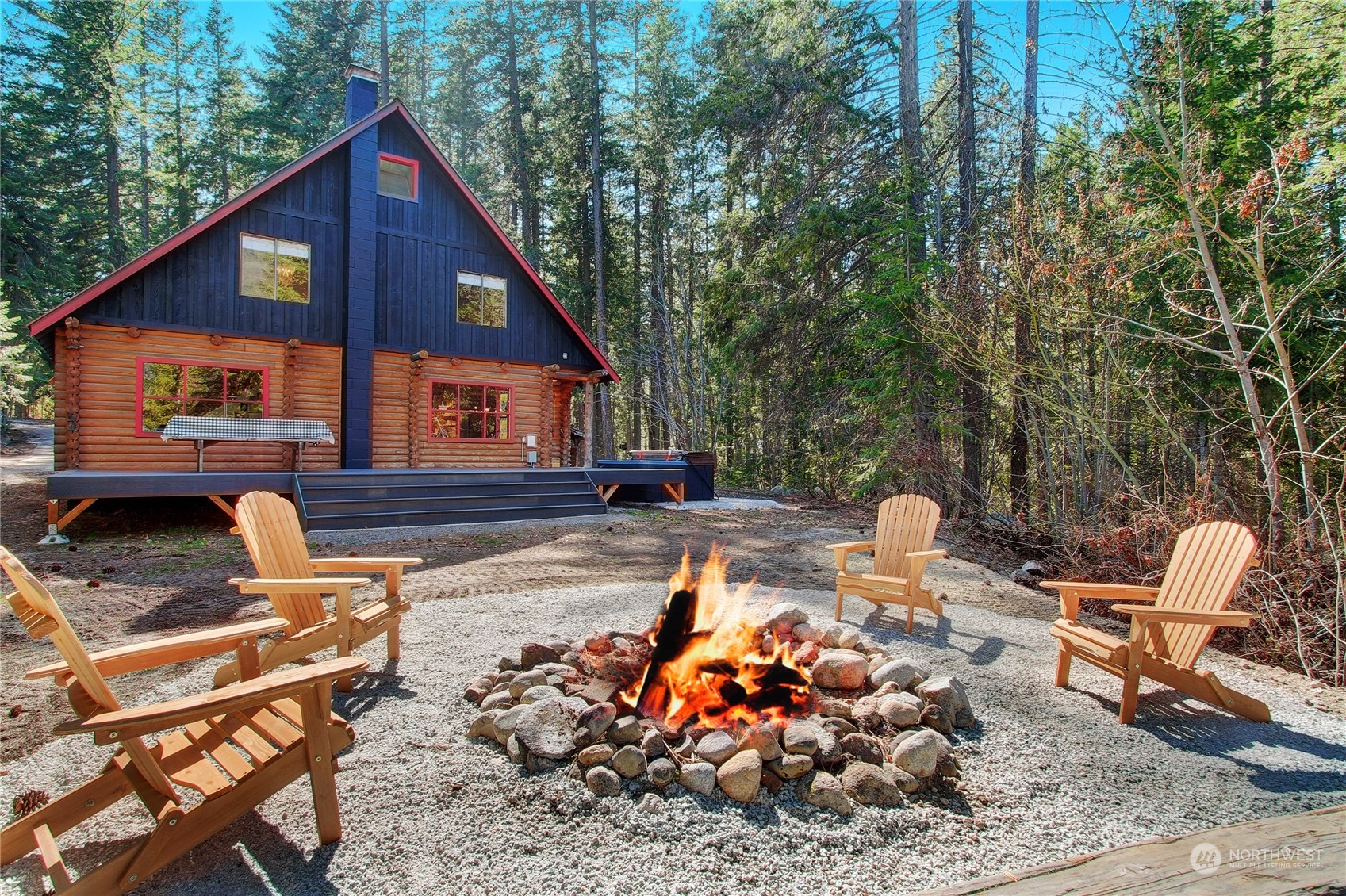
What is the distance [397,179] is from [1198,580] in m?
13.9

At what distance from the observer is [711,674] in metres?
2.95

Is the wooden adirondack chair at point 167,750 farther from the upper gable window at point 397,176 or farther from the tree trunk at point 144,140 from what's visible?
the tree trunk at point 144,140

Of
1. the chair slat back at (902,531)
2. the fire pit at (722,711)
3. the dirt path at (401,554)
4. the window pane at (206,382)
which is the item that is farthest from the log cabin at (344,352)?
the fire pit at (722,711)

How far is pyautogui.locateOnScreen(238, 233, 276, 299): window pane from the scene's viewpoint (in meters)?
11.1

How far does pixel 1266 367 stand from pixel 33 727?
360 inches

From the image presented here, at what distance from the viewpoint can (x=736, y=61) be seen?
12.6m

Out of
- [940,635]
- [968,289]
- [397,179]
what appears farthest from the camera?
[397,179]

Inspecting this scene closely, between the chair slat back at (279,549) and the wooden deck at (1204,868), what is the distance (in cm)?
328

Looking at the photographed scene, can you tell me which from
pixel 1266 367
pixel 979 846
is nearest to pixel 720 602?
pixel 979 846

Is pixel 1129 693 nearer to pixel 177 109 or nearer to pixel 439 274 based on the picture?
pixel 439 274

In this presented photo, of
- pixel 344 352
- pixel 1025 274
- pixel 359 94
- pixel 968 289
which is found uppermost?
pixel 359 94

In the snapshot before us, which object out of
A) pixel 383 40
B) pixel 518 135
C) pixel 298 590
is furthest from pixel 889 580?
pixel 383 40

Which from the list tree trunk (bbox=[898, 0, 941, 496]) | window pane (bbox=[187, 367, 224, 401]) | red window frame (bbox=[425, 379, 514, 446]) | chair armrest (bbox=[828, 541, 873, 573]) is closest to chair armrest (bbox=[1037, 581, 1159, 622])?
A: chair armrest (bbox=[828, 541, 873, 573])

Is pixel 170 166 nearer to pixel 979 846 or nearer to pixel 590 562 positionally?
pixel 590 562
